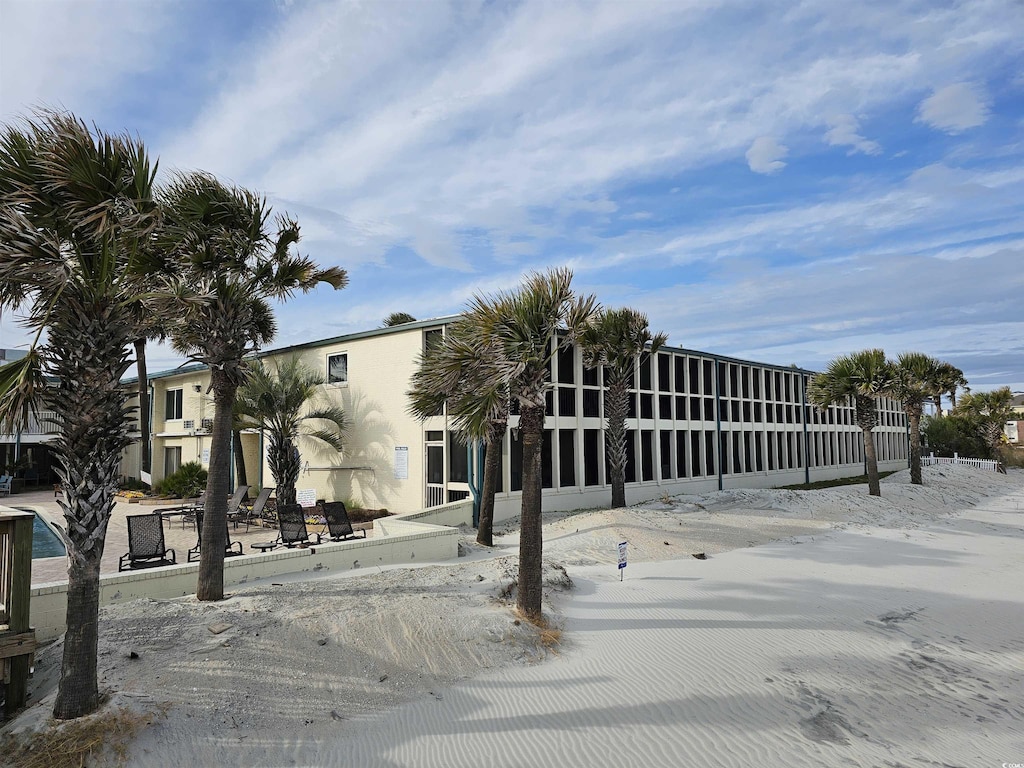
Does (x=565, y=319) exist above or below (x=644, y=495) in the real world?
above

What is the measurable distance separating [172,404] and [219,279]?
73.4ft

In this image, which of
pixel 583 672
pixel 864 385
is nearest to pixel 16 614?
pixel 583 672

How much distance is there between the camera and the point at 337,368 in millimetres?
20031

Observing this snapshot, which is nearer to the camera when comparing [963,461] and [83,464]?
[83,464]

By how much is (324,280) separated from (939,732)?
9319mm

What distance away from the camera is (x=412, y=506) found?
1755 centimetres

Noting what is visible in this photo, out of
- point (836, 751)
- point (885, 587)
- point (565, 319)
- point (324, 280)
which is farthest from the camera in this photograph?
point (885, 587)

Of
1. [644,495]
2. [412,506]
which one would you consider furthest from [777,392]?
[412,506]

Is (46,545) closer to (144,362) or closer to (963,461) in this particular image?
(144,362)

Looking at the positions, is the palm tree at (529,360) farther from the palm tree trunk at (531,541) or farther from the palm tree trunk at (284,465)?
the palm tree trunk at (284,465)

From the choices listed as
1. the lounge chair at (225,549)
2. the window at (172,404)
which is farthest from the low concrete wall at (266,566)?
the window at (172,404)

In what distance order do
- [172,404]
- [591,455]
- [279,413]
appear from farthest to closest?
[172,404] → [591,455] → [279,413]

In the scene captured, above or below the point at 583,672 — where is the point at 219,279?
above

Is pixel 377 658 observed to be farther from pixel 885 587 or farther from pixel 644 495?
pixel 644 495
